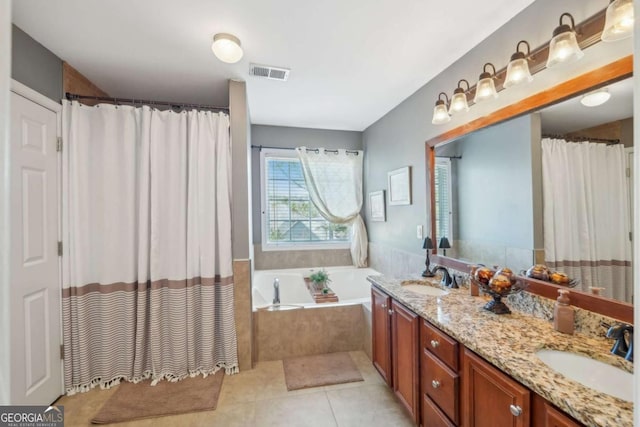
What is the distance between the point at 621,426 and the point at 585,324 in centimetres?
66

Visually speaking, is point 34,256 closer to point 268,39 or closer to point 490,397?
point 268,39

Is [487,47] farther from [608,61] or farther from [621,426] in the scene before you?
[621,426]

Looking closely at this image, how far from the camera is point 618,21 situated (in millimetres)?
1030

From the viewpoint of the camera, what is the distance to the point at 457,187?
2.08 meters

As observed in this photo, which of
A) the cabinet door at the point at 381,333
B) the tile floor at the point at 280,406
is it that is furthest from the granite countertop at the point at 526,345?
the tile floor at the point at 280,406

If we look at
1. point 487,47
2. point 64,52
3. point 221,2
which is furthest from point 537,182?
point 64,52

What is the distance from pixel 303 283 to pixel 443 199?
202 centimetres

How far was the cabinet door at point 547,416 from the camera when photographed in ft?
2.63

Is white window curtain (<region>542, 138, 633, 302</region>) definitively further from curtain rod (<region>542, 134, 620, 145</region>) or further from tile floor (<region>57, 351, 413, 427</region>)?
tile floor (<region>57, 351, 413, 427</region>)

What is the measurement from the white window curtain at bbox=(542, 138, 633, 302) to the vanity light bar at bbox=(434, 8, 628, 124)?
1.32 feet

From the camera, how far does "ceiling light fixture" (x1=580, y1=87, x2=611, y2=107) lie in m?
1.18

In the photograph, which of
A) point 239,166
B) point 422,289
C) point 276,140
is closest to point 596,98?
point 422,289

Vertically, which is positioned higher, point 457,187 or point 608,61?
point 608,61

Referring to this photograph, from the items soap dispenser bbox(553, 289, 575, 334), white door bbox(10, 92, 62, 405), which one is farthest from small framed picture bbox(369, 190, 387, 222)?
white door bbox(10, 92, 62, 405)
